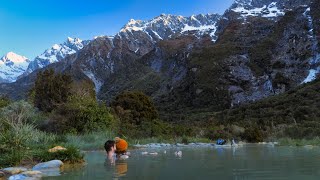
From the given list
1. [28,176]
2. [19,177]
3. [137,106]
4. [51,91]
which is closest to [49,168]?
[28,176]

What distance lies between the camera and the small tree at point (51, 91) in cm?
3794

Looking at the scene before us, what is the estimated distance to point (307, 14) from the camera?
136m

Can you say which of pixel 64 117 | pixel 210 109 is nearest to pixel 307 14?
pixel 210 109

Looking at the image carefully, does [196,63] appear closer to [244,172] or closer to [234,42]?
[234,42]

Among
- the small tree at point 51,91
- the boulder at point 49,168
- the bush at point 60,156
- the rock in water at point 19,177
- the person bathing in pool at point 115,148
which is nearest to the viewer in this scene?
the rock in water at point 19,177

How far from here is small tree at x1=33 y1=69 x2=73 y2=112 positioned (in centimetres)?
3794

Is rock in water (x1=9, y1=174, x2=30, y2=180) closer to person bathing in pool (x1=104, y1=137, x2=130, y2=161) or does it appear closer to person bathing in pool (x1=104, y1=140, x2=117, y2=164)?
person bathing in pool (x1=104, y1=140, x2=117, y2=164)

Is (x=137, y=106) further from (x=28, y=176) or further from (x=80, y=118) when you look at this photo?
(x=28, y=176)

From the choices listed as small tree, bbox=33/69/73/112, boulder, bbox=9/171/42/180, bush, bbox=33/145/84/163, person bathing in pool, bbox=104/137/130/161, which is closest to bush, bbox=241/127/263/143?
small tree, bbox=33/69/73/112

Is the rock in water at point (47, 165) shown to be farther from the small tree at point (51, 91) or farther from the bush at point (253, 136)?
the small tree at point (51, 91)

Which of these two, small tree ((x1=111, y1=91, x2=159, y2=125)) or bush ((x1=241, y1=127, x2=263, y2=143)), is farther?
small tree ((x1=111, y1=91, x2=159, y2=125))

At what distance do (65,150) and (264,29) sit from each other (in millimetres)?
150122

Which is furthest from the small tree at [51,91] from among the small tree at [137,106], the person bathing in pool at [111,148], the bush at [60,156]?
the bush at [60,156]

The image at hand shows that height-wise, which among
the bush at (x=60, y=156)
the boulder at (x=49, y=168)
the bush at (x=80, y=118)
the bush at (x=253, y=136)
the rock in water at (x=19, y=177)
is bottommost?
the rock in water at (x=19, y=177)
